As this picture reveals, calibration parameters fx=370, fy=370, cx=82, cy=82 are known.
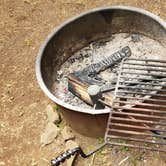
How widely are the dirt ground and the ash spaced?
0.27 m

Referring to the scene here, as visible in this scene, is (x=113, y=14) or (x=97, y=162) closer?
(x=97, y=162)

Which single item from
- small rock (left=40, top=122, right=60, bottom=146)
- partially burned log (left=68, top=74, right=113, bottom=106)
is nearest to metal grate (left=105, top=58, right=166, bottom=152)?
partially burned log (left=68, top=74, right=113, bottom=106)

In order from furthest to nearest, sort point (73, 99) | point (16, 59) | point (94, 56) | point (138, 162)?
point (16, 59), point (94, 56), point (73, 99), point (138, 162)

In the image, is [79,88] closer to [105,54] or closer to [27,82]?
[105,54]

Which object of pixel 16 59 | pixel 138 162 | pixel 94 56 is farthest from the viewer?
pixel 16 59

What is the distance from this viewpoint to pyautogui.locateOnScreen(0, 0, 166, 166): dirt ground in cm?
282

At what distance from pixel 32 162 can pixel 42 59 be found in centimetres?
78

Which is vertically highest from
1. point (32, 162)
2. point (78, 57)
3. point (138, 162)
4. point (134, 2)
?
point (134, 2)

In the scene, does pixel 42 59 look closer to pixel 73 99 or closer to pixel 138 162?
pixel 73 99

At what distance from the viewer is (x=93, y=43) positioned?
10.5ft

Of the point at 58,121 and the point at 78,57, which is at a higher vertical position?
the point at 78,57

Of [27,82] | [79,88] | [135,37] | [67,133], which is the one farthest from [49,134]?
[135,37]

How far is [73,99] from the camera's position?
2.87 m

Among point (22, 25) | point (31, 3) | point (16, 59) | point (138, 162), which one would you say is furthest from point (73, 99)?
point (31, 3)
